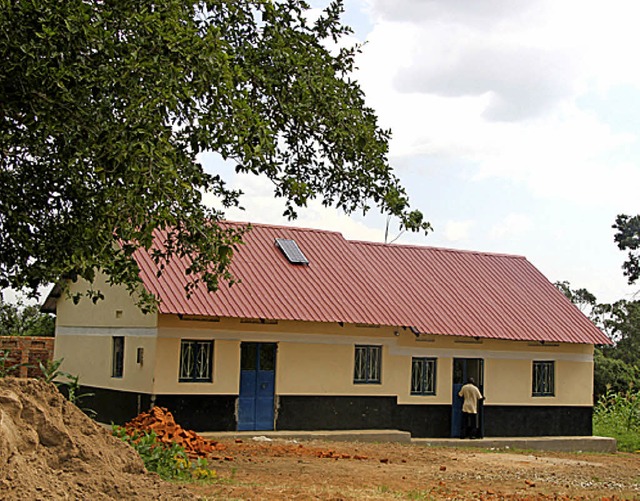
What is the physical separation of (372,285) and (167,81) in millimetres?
16558

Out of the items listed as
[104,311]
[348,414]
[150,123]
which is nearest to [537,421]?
[348,414]

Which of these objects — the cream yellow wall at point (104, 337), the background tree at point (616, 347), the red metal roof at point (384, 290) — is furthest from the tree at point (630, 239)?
the cream yellow wall at point (104, 337)

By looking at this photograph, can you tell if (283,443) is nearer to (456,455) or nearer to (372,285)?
(456,455)

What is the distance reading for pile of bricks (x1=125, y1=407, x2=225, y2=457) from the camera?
15703 mm

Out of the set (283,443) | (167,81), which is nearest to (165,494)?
(167,81)

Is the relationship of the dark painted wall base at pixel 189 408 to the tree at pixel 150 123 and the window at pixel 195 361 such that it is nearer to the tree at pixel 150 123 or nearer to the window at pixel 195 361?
the window at pixel 195 361

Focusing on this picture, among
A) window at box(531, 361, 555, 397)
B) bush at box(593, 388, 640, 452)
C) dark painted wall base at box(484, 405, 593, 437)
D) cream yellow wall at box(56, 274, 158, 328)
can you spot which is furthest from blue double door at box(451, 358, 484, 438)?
cream yellow wall at box(56, 274, 158, 328)

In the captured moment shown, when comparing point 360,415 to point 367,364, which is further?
point 367,364

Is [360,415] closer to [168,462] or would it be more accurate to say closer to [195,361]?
[195,361]

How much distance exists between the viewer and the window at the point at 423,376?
25234mm

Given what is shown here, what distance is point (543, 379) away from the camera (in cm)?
2728

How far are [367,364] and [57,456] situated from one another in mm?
16212

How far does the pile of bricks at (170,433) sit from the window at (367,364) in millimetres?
7105

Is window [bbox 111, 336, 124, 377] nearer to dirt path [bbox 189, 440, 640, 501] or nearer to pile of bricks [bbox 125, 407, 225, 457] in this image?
dirt path [bbox 189, 440, 640, 501]
